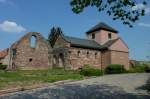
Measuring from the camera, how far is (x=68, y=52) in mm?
40750

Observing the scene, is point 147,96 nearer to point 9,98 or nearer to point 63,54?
point 9,98

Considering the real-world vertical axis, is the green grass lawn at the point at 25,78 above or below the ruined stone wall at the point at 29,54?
below

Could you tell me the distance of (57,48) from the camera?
146 ft

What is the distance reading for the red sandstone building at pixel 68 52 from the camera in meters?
40.5

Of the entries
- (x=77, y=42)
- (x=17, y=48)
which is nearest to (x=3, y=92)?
(x=17, y=48)

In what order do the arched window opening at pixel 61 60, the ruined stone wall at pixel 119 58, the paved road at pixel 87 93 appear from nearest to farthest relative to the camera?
1. the paved road at pixel 87 93
2. the arched window opening at pixel 61 60
3. the ruined stone wall at pixel 119 58

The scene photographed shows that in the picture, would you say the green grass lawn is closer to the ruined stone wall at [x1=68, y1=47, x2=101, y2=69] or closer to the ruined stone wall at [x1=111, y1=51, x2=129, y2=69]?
the ruined stone wall at [x1=68, y1=47, x2=101, y2=69]

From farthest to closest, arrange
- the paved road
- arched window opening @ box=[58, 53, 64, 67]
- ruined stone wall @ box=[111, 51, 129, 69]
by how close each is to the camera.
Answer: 1. ruined stone wall @ box=[111, 51, 129, 69]
2. arched window opening @ box=[58, 53, 64, 67]
3. the paved road

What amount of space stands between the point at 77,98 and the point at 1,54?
55.1 meters

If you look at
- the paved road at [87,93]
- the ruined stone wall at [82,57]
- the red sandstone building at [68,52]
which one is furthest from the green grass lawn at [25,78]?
the ruined stone wall at [82,57]

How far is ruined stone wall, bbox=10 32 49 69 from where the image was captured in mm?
39875

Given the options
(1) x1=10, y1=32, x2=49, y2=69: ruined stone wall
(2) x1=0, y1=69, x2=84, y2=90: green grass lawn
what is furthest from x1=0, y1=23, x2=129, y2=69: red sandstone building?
(2) x1=0, y1=69, x2=84, y2=90: green grass lawn

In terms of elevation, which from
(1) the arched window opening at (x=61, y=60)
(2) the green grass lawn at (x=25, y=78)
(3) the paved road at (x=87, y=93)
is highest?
(1) the arched window opening at (x=61, y=60)

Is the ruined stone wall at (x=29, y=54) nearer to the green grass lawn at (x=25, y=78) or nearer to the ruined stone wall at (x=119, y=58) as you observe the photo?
the ruined stone wall at (x=119, y=58)
